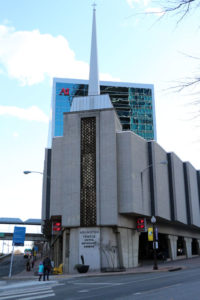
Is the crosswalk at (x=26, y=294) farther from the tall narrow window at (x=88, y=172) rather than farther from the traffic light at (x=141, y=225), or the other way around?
the traffic light at (x=141, y=225)

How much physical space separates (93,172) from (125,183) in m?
3.61

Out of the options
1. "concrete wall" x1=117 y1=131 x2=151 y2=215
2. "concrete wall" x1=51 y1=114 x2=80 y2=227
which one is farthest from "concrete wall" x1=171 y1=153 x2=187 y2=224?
"concrete wall" x1=51 y1=114 x2=80 y2=227

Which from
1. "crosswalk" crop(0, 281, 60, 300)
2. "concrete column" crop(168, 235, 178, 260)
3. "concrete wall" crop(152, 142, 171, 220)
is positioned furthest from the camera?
"concrete column" crop(168, 235, 178, 260)

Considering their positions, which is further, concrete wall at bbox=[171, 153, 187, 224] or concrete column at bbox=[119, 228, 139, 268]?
concrete wall at bbox=[171, 153, 187, 224]

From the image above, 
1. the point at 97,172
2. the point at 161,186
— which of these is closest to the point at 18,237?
the point at 97,172

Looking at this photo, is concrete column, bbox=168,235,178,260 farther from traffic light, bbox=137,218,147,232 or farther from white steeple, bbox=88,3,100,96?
white steeple, bbox=88,3,100,96

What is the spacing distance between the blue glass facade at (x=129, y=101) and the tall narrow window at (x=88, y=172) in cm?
7648

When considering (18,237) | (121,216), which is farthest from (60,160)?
(18,237)

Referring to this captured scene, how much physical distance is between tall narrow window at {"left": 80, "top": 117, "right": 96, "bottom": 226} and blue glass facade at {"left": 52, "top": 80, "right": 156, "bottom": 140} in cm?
7648

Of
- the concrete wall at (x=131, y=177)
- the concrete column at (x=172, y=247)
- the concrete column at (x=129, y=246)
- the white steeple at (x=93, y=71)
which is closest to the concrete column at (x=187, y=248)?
the concrete column at (x=172, y=247)

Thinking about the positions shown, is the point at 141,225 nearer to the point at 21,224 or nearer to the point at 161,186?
the point at 161,186

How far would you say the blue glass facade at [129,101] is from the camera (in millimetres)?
115062

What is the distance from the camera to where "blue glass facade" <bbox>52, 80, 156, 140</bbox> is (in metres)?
115

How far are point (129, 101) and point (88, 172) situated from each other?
85.2 meters
